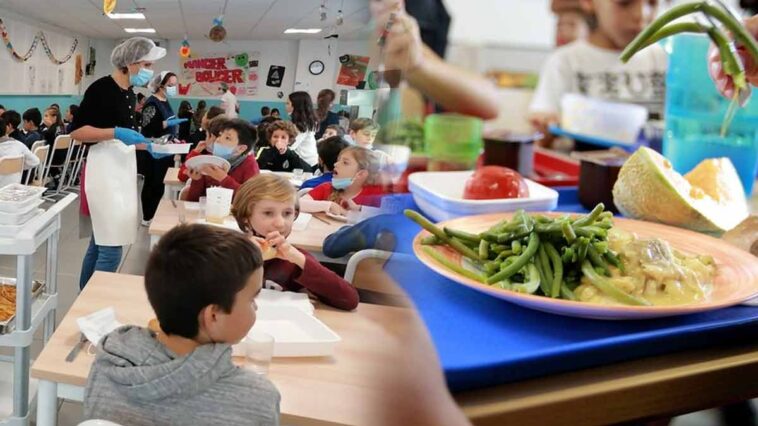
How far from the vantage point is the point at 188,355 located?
76 cm

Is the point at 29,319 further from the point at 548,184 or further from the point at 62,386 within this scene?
the point at 548,184

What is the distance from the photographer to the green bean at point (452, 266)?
0.56m

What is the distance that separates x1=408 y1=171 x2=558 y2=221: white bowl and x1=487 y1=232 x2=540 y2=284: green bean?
11 centimetres

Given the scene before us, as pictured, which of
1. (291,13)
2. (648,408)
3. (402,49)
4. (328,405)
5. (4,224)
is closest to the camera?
(402,49)

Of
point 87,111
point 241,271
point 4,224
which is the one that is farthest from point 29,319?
point 241,271

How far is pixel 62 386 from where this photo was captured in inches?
35.8

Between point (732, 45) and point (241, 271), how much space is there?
62 centimetres

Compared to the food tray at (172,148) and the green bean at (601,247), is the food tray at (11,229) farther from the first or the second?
the green bean at (601,247)

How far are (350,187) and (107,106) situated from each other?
37 centimetres

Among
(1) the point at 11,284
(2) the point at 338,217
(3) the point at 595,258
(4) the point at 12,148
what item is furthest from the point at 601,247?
(1) the point at 11,284

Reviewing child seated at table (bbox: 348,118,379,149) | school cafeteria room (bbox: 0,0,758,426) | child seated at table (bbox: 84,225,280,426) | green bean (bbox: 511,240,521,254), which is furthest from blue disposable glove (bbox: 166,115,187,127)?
green bean (bbox: 511,240,521,254)

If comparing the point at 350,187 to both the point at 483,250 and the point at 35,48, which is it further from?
the point at 35,48

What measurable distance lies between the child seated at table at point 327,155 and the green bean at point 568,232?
0.21 meters

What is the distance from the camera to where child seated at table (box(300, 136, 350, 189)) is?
573 millimetres
